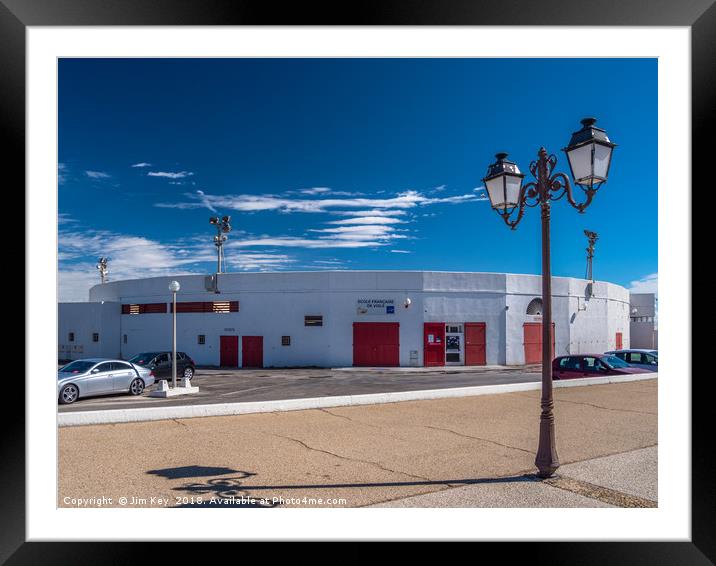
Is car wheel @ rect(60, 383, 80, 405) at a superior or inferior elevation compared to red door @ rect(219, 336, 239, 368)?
superior

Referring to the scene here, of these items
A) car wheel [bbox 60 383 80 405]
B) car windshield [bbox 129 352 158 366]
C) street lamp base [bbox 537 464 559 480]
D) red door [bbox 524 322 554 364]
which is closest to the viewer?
street lamp base [bbox 537 464 559 480]

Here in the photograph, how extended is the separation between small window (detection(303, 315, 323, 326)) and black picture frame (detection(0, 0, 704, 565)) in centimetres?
2483

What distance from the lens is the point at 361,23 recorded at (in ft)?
13.8

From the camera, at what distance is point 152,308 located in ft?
106

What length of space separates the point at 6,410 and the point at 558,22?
5659 millimetres

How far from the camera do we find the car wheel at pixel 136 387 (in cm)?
1550

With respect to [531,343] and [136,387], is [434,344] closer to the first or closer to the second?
[531,343]

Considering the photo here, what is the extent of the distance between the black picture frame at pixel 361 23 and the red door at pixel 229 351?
2596 cm

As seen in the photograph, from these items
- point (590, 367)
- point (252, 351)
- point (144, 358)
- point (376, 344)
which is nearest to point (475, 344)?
point (376, 344)

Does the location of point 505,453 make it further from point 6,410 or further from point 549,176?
point 6,410

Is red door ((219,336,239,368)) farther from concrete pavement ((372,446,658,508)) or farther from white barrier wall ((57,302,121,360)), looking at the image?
concrete pavement ((372,446,658,508))

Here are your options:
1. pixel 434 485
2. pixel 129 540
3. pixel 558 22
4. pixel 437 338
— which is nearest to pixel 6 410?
pixel 129 540

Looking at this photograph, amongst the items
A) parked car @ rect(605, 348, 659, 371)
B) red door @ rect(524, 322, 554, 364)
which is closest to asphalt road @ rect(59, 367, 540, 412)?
red door @ rect(524, 322, 554, 364)

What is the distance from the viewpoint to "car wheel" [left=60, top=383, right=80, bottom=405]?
1347 centimetres
